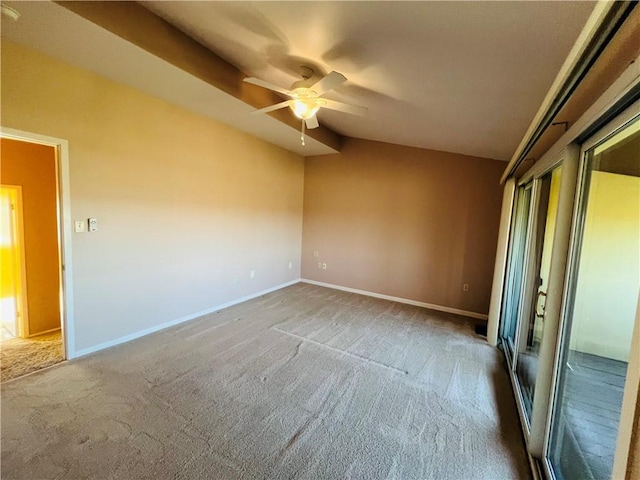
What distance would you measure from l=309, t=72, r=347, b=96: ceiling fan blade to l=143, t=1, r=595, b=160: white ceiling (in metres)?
0.22

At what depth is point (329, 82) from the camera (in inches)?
80.7

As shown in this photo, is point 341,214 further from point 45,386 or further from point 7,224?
point 7,224

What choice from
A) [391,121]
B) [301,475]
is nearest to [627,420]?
[301,475]

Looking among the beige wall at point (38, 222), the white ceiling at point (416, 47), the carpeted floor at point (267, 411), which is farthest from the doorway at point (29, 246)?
the white ceiling at point (416, 47)

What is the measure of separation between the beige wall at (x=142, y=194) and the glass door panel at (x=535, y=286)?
3.75 metres

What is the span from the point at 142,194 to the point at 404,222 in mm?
3943

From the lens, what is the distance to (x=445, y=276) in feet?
15.1

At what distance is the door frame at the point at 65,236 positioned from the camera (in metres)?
2.45

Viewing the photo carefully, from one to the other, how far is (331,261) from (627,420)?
487 centimetres

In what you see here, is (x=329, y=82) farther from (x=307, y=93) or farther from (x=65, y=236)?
(x=65, y=236)

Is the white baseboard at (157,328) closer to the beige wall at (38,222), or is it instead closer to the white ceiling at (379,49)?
the beige wall at (38,222)

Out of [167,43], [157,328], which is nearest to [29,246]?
[157,328]

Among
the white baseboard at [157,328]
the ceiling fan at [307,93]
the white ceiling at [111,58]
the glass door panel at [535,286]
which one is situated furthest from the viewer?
the white baseboard at [157,328]

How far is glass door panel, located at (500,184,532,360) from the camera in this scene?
3.09 metres
